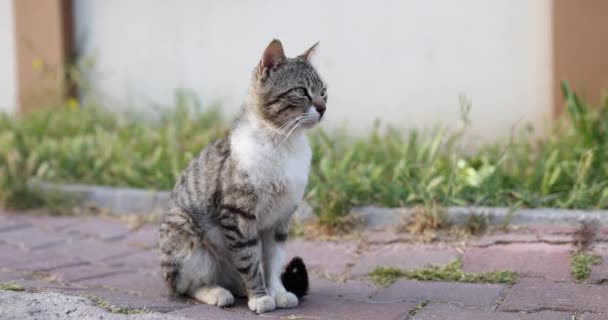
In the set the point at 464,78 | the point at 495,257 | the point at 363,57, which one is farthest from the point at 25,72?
the point at 495,257

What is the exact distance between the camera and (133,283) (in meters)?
4.04

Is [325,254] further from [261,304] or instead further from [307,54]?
[307,54]

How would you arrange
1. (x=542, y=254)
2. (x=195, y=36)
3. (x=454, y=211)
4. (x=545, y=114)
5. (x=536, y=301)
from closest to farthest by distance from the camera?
(x=536, y=301) < (x=542, y=254) < (x=454, y=211) < (x=545, y=114) < (x=195, y=36)

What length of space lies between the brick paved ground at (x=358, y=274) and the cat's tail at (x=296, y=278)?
55 mm

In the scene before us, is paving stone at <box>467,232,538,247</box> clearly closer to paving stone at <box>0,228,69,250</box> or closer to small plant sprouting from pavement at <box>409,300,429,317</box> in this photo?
small plant sprouting from pavement at <box>409,300,429,317</box>

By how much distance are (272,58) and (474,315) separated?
140 cm

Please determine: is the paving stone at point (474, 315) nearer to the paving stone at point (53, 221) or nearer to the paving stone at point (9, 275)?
the paving stone at point (9, 275)

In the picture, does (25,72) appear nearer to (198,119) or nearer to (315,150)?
(198,119)

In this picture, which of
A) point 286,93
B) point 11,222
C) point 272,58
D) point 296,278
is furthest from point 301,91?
point 11,222

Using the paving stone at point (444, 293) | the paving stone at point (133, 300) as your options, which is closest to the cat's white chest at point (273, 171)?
the paving stone at point (133, 300)

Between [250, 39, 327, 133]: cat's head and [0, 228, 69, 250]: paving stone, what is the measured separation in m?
2.02

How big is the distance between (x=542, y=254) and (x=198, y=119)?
3.41 meters

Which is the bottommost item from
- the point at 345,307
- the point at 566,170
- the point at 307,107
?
the point at 345,307

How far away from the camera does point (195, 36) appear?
693 centimetres
